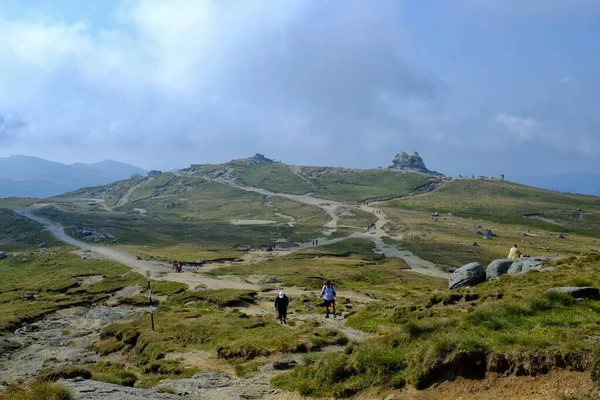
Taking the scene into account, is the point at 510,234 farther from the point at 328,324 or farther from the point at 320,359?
the point at 320,359

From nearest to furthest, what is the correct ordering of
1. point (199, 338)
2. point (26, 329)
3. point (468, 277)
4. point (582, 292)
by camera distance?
point (582, 292), point (199, 338), point (26, 329), point (468, 277)

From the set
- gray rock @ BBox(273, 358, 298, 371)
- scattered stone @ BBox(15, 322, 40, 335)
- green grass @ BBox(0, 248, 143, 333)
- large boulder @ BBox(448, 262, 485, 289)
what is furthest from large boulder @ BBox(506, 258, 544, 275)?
green grass @ BBox(0, 248, 143, 333)

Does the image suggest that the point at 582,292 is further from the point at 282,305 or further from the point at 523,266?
the point at 523,266

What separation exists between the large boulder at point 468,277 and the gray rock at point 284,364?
27.7m

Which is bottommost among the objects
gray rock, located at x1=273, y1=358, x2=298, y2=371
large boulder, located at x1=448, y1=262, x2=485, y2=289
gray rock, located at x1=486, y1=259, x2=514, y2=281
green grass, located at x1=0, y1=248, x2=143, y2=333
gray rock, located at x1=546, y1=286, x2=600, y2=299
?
green grass, located at x1=0, y1=248, x2=143, y2=333

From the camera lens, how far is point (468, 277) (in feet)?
137

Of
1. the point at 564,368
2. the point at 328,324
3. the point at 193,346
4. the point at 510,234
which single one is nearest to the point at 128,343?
the point at 193,346

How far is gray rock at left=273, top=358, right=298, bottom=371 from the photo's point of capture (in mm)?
20172

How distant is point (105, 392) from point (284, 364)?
8.46 metres

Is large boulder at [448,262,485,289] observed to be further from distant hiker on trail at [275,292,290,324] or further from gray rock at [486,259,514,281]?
distant hiker on trail at [275,292,290,324]

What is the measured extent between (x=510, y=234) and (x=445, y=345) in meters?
170

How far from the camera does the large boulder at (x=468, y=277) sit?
41531mm

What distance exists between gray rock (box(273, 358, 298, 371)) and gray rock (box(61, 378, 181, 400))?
17.8 ft

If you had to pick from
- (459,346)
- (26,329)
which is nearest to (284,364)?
(459,346)
